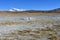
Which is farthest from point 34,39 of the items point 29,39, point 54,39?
point 54,39

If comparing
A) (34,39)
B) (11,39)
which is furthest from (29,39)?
(11,39)

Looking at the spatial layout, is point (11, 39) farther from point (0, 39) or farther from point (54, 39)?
point (54, 39)

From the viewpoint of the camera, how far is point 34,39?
36.4 ft

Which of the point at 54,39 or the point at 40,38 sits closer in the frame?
the point at 54,39

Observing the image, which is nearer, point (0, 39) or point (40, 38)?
point (0, 39)

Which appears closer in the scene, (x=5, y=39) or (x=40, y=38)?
(x=5, y=39)

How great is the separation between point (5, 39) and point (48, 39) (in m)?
2.22

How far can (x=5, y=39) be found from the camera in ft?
34.9

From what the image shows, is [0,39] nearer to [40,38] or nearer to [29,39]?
[29,39]

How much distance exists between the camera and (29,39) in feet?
36.2

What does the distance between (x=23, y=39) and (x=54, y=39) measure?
1.68 metres

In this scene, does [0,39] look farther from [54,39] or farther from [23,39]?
[54,39]

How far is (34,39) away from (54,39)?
3.72ft

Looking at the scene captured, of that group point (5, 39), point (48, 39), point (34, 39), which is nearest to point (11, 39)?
point (5, 39)
